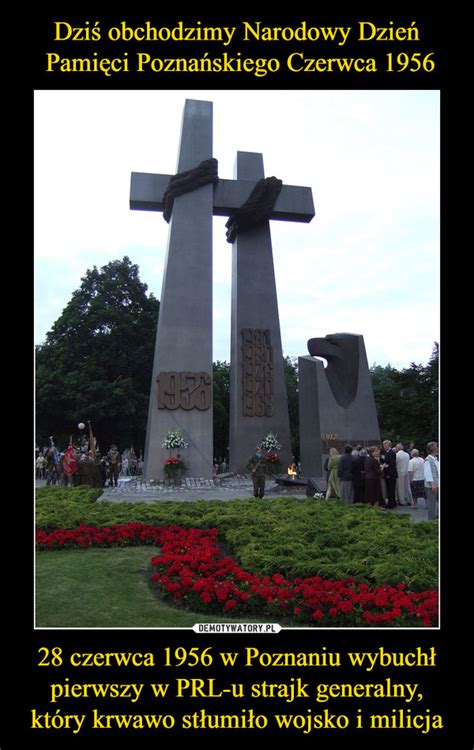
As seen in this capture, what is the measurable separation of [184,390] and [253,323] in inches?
161

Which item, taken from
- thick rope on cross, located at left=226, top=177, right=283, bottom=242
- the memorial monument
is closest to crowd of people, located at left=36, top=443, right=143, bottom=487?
the memorial monument

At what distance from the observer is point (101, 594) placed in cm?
614

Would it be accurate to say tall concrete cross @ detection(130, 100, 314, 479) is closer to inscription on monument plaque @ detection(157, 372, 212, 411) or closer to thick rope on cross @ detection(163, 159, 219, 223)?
inscription on monument plaque @ detection(157, 372, 212, 411)

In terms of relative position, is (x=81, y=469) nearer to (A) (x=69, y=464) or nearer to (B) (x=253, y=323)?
(A) (x=69, y=464)

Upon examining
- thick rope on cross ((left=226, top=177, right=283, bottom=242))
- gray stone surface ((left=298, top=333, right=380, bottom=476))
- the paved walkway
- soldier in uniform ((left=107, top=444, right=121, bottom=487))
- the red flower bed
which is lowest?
the paved walkway

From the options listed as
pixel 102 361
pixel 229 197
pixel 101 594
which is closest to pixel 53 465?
pixel 229 197

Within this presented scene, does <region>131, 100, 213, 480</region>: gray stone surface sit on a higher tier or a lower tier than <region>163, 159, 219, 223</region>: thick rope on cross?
lower

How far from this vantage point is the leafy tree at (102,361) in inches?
1272

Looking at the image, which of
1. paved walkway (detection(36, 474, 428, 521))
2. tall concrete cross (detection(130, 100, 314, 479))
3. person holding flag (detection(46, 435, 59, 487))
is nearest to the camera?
paved walkway (detection(36, 474, 428, 521))

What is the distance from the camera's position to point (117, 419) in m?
33.2

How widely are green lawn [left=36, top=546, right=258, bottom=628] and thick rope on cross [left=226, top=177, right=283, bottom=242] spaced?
16.6 meters

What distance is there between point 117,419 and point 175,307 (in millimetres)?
14281

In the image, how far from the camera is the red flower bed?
5.25 metres

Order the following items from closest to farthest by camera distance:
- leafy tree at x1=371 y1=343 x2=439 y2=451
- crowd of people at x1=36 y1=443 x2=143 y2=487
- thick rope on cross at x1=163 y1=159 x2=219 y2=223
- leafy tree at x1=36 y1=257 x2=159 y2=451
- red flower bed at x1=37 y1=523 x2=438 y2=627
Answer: red flower bed at x1=37 y1=523 x2=438 y2=627, crowd of people at x1=36 y1=443 x2=143 y2=487, thick rope on cross at x1=163 y1=159 x2=219 y2=223, leafy tree at x1=36 y1=257 x2=159 y2=451, leafy tree at x1=371 y1=343 x2=439 y2=451
